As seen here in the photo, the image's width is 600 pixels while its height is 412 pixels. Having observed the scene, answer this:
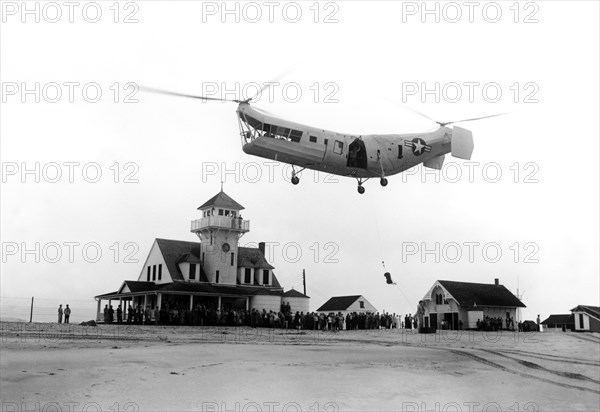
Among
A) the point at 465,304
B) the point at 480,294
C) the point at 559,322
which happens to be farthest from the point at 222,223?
the point at 559,322

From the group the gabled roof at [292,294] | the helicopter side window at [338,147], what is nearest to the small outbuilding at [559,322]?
the gabled roof at [292,294]

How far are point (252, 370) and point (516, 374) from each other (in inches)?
323

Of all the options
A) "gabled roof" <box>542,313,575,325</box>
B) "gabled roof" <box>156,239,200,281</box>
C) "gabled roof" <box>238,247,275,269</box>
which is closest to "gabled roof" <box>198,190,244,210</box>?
"gabled roof" <box>156,239,200,281</box>

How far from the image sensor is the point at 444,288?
62.7 m

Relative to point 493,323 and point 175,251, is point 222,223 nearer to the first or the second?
point 175,251

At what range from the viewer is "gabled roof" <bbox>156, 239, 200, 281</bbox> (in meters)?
56.1

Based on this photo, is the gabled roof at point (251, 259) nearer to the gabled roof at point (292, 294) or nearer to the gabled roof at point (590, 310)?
the gabled roof at point (292, 294)

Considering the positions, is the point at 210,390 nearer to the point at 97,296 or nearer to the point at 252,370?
the point at 252,370

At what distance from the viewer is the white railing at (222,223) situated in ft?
186

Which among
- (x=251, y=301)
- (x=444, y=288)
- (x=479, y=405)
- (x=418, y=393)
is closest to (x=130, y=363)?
(x=418, y=393)

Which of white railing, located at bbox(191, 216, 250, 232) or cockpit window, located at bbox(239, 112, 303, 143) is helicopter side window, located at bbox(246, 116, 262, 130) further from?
white railing, located at bbox(191, 216, 250, 232)

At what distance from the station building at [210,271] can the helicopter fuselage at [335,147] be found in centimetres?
2707

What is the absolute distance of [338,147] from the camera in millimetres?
27094

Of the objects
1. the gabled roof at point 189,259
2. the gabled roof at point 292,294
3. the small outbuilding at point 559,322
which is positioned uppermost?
the gabled roof at point 189,259
